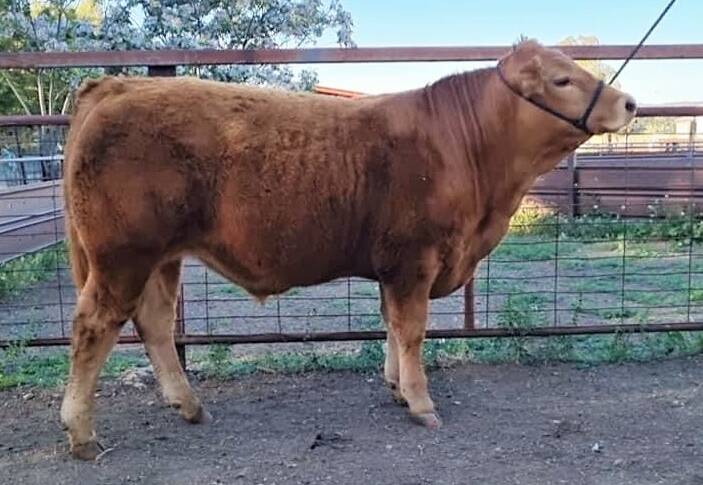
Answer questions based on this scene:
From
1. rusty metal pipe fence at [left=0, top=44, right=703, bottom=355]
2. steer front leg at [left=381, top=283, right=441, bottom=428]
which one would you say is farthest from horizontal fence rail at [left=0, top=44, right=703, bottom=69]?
steer front leg at [left=381, top=283, right=441, bottom=428]

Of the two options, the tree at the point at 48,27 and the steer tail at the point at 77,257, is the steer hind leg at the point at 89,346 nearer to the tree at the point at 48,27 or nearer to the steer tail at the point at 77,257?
the steer tail at the point at 77,257

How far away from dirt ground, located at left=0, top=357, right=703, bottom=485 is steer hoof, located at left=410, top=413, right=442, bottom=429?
0.05 meters

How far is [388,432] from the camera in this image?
358 centimetres

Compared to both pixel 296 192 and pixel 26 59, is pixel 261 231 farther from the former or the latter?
pixel 26 59

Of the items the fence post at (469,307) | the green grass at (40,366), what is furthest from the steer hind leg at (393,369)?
the green grass at (40,366)

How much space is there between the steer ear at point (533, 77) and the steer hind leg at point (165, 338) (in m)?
1.82

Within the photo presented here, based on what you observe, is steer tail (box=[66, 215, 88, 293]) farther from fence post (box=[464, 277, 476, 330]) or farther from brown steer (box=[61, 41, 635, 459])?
fence post (box=[464, 277, 476, 330])

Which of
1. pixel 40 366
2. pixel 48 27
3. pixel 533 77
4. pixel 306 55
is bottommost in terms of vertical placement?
pixel 40 366

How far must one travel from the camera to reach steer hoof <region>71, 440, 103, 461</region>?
330 cm

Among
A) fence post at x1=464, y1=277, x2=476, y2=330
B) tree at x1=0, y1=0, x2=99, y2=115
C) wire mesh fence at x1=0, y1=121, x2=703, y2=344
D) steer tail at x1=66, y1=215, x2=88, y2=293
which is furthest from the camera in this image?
tree at x1=0, y1=0, x2=99, y2=115

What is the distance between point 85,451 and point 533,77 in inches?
100

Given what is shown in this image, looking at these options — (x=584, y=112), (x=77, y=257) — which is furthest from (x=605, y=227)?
(x=77, y=257)

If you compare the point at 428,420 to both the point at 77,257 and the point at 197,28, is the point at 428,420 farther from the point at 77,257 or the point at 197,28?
the point at 197,28

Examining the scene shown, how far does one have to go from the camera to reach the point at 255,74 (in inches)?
418
